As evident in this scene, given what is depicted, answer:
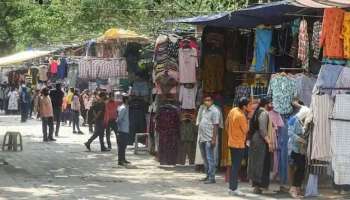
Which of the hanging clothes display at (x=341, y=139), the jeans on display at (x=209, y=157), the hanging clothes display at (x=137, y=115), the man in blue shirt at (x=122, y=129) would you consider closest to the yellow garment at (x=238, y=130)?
the jeans on display at (x=209, y=157)

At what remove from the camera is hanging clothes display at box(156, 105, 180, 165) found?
47.1ft

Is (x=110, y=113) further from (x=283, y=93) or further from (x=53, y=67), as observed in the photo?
(x=283, y=93)

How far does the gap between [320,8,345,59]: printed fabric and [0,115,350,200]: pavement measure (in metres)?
2.52

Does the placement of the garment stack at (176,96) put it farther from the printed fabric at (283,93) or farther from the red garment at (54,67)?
the red garment at (54,67)

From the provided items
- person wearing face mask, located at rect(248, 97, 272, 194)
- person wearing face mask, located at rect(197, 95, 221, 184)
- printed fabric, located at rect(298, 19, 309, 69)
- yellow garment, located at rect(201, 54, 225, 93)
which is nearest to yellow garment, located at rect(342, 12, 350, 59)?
printed fabric, located at rect(298, 19, 309, 69)

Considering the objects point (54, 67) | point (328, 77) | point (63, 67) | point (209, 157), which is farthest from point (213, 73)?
point (54, 67)

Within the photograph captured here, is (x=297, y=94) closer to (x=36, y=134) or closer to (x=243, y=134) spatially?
(x=243, y=134)

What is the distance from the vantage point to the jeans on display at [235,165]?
10766 mm

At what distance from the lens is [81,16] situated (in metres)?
31.3

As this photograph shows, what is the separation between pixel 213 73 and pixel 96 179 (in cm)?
345

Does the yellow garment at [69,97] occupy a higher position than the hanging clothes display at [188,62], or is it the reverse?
the hanging clothes display at [188,62]

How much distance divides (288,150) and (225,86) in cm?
324

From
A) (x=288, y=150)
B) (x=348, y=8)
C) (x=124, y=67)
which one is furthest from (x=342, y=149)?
(x=124, y=67)

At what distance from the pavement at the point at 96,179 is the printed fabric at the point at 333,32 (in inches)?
99.1
